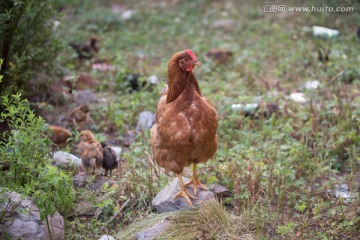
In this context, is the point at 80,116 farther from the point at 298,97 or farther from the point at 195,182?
the point at 298,97

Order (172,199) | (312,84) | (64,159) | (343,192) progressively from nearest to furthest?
(172,199), (343,192), (64,159), (312,84)

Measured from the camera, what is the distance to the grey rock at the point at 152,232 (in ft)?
13.9

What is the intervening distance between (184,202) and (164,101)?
0.98 metres

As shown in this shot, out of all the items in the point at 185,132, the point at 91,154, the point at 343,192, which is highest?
the point at 185,132

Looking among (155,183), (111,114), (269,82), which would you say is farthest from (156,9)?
(155,183)

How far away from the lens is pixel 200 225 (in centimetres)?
438

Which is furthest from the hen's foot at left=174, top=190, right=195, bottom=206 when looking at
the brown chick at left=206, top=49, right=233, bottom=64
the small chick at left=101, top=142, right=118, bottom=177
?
the brown chick at left=206, top=49, right=233, bottom=64

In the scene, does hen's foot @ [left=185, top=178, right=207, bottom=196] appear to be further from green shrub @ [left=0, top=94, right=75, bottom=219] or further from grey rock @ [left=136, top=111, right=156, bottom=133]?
grey rock @ [left=136, top=111, right=156, bottom=133]

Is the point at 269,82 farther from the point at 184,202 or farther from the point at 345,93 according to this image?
the point at 184,202

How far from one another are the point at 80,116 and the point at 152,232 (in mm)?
2825

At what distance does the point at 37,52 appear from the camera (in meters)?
6.56

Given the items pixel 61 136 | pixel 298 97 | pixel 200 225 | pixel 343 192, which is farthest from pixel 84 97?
pixel 343 192

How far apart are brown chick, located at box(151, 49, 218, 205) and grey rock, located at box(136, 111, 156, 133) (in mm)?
1919

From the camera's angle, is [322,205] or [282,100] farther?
[282,100]
